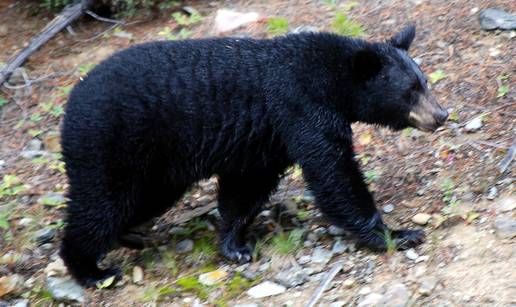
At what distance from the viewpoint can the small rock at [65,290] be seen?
16.9ft

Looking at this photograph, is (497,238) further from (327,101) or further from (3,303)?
(3,303)

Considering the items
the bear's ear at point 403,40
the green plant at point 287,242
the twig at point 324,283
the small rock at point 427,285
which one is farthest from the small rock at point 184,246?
the bear's ear at point 403,40

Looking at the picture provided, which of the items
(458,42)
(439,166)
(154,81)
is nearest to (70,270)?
(154,81)

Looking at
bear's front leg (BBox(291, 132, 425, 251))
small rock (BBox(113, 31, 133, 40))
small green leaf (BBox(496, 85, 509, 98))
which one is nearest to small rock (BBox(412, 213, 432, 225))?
bear's front leg (BBox(291, 132, 425, 251))

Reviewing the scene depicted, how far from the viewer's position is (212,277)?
5086mm

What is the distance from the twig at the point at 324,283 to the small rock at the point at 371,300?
287mm

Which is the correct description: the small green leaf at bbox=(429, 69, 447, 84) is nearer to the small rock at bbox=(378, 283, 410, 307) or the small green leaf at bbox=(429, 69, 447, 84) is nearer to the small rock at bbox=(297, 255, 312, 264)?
the small rock at bbox=(297, 255, 312, 264)

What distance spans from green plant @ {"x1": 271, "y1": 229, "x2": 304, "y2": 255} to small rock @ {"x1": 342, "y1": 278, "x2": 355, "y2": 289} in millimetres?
569

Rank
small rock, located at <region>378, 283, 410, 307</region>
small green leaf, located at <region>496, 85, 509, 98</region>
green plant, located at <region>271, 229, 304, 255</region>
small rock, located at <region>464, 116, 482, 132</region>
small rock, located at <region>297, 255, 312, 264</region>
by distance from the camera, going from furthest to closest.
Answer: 1. small green leaf, located at <region>496, 85, 509, 98</region>
2. small rock, located at <region>464, 116, 482, 132</region>
3. green plant, located at <region>271, 229, 304, 255</region>
4. small rock, located at <region>297, 255, 312, 264</region>
5. small rock, located at <region>378, 283, 410, 307</region>

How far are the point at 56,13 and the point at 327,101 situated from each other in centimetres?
508

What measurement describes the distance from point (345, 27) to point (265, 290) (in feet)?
11.5

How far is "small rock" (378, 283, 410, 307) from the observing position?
4.31m

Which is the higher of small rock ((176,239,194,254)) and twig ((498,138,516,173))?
small rock ((176,239,194,254))

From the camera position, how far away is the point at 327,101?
4984mm
